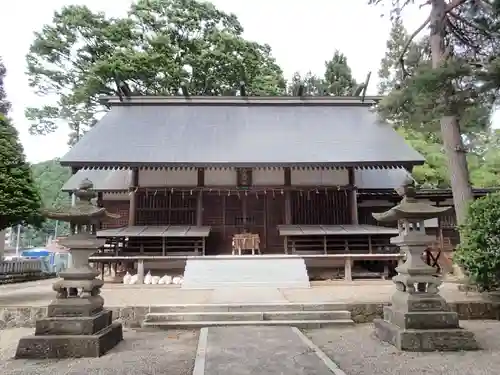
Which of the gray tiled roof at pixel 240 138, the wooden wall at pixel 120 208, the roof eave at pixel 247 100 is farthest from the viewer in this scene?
the roof eave at pixel 247 100

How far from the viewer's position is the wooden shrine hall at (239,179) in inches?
441

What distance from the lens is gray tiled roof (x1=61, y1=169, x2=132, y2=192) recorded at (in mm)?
13516

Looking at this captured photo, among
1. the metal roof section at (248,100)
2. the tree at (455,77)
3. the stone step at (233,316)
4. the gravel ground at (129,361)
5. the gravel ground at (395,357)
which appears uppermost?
the metal roof section at (248,100)

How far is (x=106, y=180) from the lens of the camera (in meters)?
14.1

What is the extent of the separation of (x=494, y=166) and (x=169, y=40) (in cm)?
1792

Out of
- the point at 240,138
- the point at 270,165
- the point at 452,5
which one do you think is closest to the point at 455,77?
the point at 452,5

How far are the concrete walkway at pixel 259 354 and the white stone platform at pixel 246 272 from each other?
354 centimetres

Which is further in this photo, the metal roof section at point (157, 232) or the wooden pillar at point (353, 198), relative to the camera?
the wooden pillar at point (353, 198)

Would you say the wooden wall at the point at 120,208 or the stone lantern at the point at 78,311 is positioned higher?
the wooden wall at the point at 120,208

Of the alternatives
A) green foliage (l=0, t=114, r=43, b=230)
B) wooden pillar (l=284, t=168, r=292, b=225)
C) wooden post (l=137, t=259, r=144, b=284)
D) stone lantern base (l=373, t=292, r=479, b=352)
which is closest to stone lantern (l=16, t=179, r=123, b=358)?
green foliage (l=0, t=114, r=43, b=230)

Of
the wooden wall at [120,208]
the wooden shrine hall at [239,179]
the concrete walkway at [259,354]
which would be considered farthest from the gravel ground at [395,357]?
the wooden wall at [120,208]

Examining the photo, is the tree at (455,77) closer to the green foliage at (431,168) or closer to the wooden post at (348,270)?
the wooden post at (348,270)

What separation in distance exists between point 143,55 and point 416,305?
19.3 metres

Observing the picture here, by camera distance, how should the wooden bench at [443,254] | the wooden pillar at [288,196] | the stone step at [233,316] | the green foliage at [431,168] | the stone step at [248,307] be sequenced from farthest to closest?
the green foliage at [431,168]
the wooden bench at [443,254]
the wooden pillar at [288,196]
the stone step at [248,307]
the stone step at [233,316]
